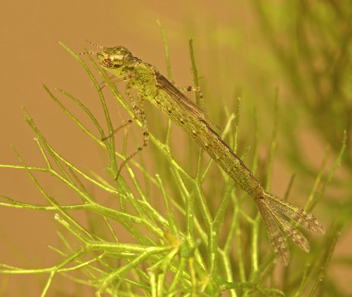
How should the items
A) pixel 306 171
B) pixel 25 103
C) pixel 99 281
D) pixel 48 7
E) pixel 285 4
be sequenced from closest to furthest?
pixel 99 281 → pixel 285 4 → pixel 306 171 → pixel 25 103 → pixel 48 7

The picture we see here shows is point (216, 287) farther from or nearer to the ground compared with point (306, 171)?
nearer to the ground

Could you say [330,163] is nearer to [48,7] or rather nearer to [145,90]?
[145,90]

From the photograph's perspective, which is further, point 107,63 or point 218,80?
point 218,80

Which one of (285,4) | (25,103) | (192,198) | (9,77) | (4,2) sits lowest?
(192,198)

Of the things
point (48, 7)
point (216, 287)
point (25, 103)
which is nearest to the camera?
point (216, 287)

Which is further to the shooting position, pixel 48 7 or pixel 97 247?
pixel 48 7

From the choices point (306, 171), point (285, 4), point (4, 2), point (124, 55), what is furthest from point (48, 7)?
point (306, 171)

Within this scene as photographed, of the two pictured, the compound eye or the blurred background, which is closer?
the compound eye

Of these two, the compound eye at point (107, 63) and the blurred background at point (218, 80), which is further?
the blurred background at point (218, 80)
